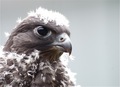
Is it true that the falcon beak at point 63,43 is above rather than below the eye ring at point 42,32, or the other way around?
below

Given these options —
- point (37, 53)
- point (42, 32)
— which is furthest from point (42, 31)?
point (37, 53)

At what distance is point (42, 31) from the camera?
104 inches

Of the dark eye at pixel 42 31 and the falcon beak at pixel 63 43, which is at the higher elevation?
the dark eye at pixel 42 31

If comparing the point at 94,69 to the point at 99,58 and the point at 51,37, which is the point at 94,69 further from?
the point at 51,37

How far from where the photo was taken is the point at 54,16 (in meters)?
2.68

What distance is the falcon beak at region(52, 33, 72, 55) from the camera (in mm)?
2539

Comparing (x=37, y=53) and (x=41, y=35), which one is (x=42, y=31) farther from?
(x=37, y=53)

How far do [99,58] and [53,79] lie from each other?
179 cm

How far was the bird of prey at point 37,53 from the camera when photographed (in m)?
2.57

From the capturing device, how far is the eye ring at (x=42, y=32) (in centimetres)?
263

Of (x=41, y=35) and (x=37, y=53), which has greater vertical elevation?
(x=41, y=35)

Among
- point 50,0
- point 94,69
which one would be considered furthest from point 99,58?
point 50,0

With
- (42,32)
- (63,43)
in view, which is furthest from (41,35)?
(63,43)

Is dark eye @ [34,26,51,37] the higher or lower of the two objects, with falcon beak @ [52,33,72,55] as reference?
higher
